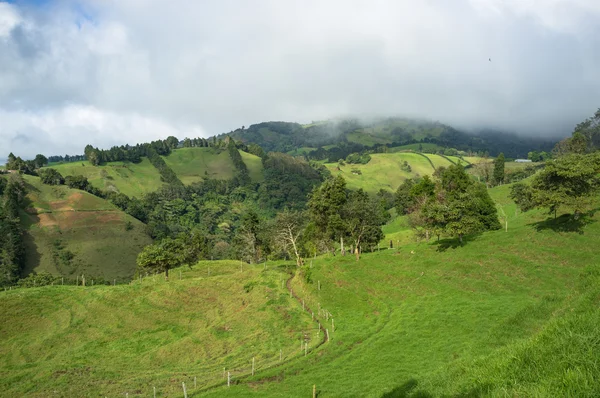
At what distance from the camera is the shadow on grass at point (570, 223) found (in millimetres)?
54319

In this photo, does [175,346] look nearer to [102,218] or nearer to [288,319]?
[288,319]

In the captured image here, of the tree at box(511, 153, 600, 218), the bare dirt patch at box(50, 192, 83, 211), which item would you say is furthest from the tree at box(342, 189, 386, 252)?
the bare dirt patch at box(50, 192, 83, 211)

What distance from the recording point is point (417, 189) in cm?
9512

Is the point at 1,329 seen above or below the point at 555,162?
below

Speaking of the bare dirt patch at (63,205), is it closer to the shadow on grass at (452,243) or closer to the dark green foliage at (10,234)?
the dark green foliage at (10,234)

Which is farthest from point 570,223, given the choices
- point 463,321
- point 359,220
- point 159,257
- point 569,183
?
point 159,257

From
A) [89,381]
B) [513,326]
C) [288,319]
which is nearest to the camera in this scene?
[513,326]

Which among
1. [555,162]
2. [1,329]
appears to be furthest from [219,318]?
[555,162]

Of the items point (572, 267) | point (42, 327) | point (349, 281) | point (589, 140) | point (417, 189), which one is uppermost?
point (589, 140)

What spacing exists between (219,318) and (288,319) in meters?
12.6

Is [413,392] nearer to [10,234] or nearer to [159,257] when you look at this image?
[159,257]

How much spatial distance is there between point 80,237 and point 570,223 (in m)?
186

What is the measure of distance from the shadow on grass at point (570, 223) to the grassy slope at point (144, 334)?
38.7 m

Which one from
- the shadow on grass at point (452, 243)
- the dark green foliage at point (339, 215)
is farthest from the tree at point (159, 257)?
the shadow on grass at point (452, 243)
